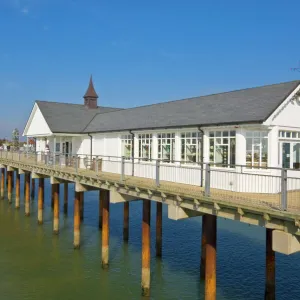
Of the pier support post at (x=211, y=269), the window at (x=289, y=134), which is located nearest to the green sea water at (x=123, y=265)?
the pier support post at (x=211, y=269)

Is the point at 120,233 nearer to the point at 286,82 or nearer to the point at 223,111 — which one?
the point at 223,111

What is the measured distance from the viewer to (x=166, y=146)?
54.2ft

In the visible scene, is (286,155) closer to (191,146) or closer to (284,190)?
(191,146)

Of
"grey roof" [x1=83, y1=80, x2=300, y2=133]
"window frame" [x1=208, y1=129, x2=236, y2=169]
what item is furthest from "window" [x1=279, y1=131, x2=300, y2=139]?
"window frame" [x1=208, y1=129, x2=236, y2=169]

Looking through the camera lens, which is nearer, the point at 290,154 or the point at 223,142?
the point at 290,154

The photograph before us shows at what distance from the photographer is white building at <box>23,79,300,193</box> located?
12375mm

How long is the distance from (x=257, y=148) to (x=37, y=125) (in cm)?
2119

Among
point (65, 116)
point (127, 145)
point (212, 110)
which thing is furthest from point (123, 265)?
point (65, 116)

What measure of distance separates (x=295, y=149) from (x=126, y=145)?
30.9 feet

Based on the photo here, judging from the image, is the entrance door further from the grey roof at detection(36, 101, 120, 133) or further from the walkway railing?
the grey roof at detection(36, 101, 120, 133)

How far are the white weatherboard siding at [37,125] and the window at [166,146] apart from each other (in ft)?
38.2

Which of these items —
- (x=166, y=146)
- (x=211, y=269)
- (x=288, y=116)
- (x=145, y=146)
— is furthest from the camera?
(x=145, y=146)

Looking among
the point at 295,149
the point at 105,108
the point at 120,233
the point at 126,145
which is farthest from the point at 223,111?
the point at 105,108

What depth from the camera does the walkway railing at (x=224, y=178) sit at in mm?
9305
